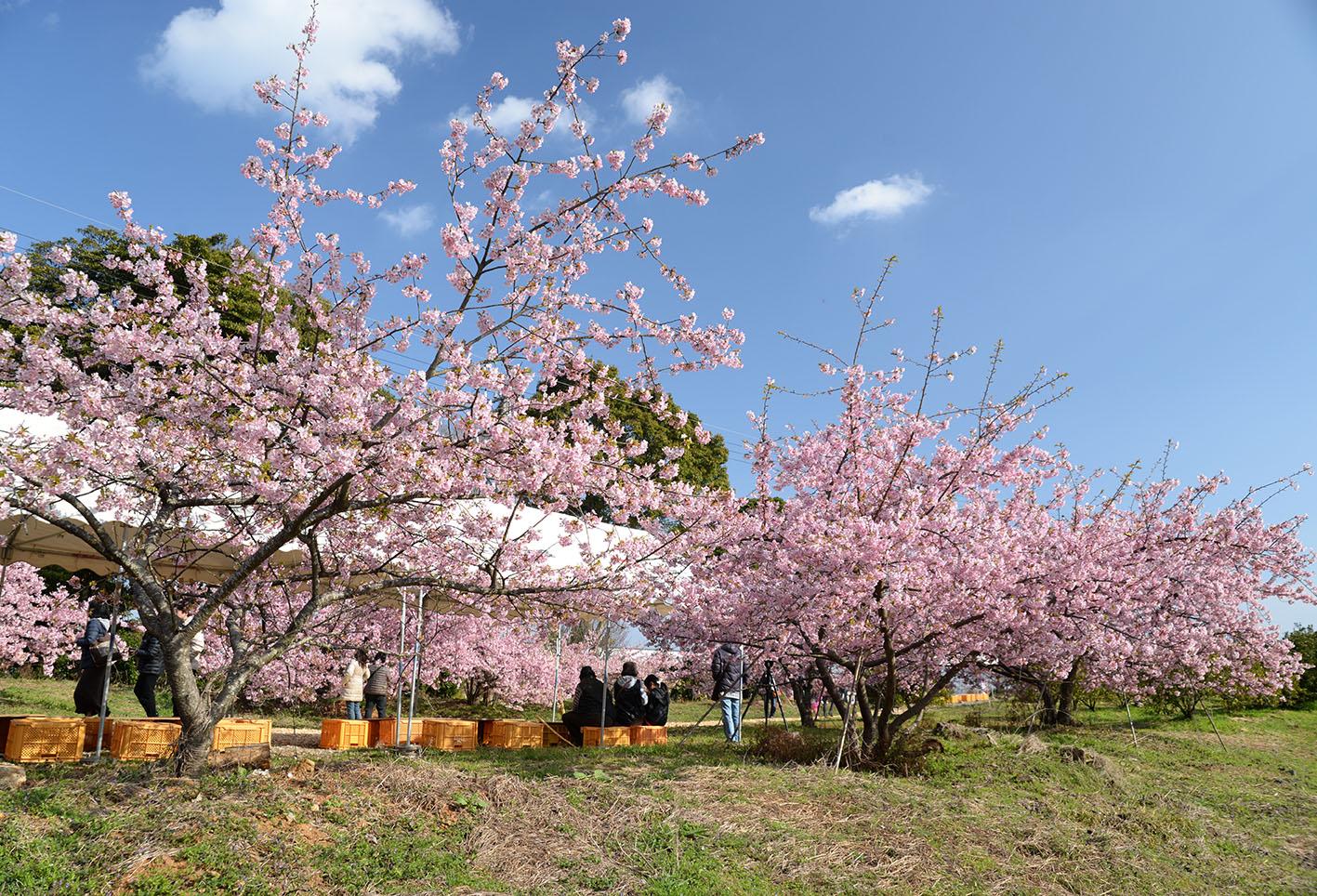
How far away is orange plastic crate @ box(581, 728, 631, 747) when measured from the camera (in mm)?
10695

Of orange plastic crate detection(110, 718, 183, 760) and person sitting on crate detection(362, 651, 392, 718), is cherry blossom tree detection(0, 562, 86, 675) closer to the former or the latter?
person sitting on crate detection(362, 651, 392, 718)

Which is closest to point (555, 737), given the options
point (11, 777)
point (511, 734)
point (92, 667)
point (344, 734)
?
point (511, 734)

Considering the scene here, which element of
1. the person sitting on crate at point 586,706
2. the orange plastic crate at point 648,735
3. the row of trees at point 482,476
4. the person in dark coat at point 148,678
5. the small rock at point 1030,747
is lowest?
the orange plastic crate at point 648,735

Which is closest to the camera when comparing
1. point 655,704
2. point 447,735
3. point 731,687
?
point 447,735

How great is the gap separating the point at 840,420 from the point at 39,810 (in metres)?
7.60

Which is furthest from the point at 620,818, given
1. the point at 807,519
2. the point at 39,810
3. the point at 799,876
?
the point at 807,519

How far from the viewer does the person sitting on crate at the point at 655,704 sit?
1213 cm

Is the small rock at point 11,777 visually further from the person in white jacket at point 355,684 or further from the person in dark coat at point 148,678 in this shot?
the person in white jacket at point 355,684

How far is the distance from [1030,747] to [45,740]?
993 cm

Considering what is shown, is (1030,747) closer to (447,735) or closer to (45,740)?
(447,735)

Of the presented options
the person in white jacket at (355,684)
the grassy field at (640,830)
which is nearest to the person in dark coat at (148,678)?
the person in white jacket at (355,684)

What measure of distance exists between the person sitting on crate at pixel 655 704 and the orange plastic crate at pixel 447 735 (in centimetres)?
292

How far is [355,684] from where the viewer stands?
1325 cm

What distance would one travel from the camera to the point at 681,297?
6711 mm
